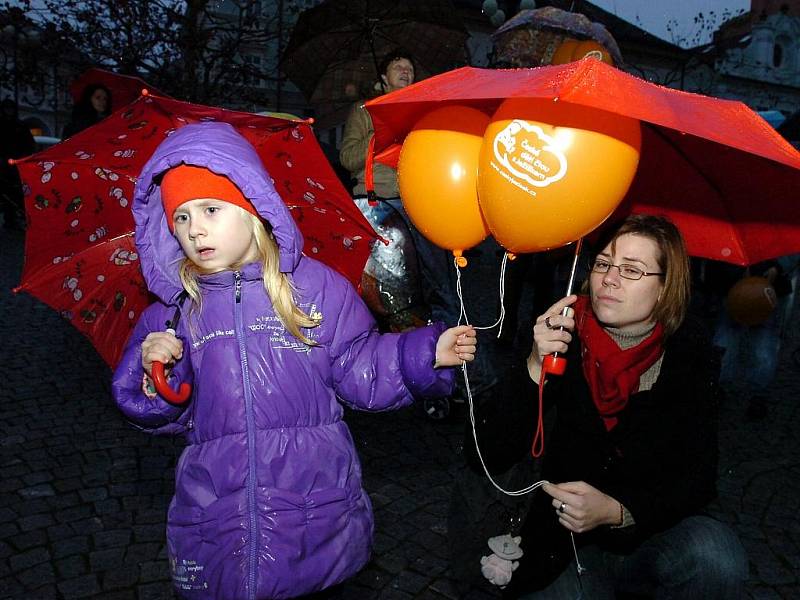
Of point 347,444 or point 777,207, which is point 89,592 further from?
point 777,207

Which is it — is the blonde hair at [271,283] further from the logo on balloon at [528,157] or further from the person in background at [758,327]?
the person in background at [758,327]


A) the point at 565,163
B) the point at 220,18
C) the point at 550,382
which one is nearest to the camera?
the point at 565,163

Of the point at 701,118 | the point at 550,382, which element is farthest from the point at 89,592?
the point at 701,118

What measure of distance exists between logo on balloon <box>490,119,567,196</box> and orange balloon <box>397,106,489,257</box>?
10.0 inches

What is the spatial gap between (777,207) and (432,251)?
2.54m

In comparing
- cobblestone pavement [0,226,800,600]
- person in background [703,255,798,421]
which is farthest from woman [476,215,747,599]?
person in background [703,255,798,421]

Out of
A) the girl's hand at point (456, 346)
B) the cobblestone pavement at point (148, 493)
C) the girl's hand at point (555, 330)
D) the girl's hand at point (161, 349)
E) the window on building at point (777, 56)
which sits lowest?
the cobblestone pavement at point (148, 493)

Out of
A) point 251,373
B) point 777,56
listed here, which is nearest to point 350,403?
point 251,373

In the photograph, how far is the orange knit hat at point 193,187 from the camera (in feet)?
6.53

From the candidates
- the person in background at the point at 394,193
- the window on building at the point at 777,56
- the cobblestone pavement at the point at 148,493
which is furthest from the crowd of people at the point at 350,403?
the window on building at the point at 777,56

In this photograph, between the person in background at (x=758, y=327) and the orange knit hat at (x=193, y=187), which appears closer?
the orange knit hat at (x=193, y=187)

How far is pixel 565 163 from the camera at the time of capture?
1721 millimetres

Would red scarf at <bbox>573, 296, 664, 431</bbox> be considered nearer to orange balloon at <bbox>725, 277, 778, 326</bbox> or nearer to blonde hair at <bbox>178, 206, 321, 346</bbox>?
blonde hair at <bbox>178, 206, 321, 346</bbox>

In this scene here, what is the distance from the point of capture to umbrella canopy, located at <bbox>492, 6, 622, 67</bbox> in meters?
5.05
